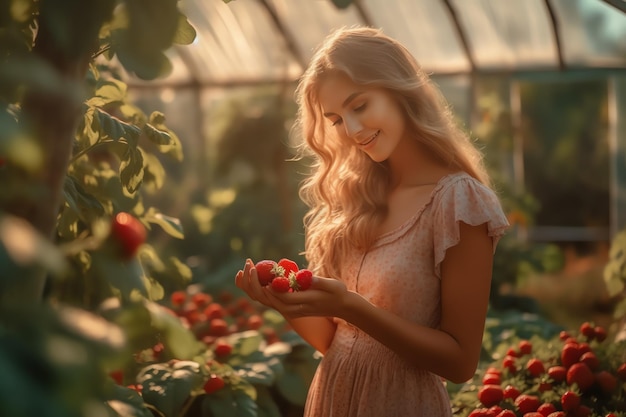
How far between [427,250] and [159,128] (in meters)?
0.81

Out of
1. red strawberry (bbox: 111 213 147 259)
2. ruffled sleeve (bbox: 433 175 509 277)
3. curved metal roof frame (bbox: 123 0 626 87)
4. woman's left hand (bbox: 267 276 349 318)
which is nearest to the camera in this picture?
red strawberry (bbox: 111 213 147 259)

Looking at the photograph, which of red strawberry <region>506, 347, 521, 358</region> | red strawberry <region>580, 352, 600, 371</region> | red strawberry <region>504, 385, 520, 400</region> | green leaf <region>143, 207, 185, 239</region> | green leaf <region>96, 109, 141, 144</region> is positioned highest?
green leaf <region>96, 109, 141, 144</region>

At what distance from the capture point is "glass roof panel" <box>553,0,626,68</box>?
18.9 ft

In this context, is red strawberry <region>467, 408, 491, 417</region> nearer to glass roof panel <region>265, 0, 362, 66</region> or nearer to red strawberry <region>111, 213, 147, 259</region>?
red strawberry <region>111, 213, 147, 259</region>

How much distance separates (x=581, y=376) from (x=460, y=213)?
97 centimetres

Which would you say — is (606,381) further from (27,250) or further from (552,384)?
(27,250)

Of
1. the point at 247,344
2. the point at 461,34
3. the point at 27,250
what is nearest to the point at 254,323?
the point at 247,344

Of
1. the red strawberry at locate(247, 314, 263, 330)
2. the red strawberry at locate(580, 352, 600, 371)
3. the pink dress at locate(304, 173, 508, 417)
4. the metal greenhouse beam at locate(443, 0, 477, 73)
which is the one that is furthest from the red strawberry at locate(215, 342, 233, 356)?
the metal greenhouse beam at locate(443, 0, 477, 73)

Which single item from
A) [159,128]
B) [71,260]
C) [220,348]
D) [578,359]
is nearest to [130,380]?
[220,348]

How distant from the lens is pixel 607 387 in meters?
2.56

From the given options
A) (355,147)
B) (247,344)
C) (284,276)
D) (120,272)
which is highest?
(355,147)

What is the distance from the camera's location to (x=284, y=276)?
6.18 ft

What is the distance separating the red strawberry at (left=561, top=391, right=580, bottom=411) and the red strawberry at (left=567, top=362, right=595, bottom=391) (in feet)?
0.44

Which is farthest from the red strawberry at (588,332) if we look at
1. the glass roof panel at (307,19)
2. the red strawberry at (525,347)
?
the glass roof panel at (307,19)
